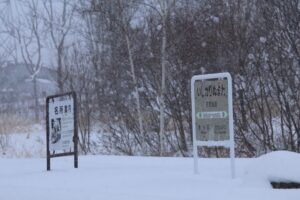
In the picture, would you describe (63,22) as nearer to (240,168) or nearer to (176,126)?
(176,126)

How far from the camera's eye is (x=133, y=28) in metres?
16.9

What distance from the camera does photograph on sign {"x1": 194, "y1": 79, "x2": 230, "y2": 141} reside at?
25.9ft

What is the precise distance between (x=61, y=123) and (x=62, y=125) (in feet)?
0.14

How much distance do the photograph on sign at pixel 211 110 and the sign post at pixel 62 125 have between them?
2311mm

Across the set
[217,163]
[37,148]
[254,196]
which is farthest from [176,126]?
[254,196]

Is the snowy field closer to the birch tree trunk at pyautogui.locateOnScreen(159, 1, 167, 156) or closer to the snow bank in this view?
the snow bank

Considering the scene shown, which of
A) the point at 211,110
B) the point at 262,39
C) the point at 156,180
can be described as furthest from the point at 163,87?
the point at 156,180

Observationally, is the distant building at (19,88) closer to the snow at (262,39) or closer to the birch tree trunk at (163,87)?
the birch tree trunk at (163,87)

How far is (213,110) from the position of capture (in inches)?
314

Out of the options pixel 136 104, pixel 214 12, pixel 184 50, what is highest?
pixel 214 12

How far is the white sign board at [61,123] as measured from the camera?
965 centimetres

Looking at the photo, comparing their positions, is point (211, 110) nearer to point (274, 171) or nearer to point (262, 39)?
point (274, 171)

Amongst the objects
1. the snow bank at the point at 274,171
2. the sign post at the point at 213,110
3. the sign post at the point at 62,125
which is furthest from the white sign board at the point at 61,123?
the snow bank at the point at 274,171

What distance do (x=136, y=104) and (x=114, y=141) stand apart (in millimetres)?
1321
